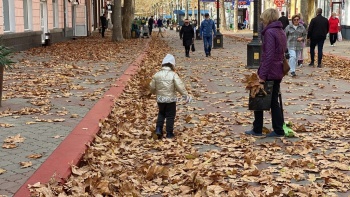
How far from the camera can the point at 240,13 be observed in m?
92.9

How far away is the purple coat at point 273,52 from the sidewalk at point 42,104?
2.56 m

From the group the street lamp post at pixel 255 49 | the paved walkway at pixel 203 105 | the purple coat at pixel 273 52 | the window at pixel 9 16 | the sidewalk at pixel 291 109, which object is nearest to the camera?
the paved walkway at pixel 203 105

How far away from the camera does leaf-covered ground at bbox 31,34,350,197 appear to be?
4891mm

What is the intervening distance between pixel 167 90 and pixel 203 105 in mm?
2999

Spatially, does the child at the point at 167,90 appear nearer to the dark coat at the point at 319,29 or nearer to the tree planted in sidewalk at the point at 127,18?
the dark coat at the point at 319,29

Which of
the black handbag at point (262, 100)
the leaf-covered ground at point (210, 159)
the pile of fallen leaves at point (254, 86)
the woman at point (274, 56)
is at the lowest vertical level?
the leaf-covered ground at point (210, 159)

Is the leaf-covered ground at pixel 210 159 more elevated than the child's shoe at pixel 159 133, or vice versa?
the child's shoe at pixel 159 133

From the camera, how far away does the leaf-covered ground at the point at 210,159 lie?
4.89m

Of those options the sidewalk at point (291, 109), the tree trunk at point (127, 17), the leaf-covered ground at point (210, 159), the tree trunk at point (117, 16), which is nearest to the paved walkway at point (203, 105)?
the sidewalk at point (291, 109)

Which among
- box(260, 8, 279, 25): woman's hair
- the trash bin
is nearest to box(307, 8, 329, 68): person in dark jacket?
box(260, 8, 279, 25): woman's hair

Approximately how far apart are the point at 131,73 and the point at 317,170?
936 centimetres

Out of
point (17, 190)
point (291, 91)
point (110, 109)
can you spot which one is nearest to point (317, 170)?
point (17, 190)

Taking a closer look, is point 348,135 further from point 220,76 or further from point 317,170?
point 220,76

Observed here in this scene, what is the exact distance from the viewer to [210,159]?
6.03 meters
